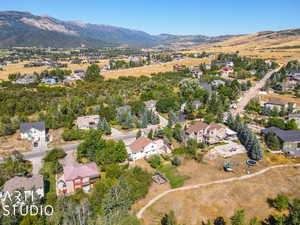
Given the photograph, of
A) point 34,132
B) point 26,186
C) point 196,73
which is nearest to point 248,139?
point 26,186

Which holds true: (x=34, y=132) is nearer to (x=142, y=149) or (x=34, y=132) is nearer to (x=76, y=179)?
(x=76, y=179)

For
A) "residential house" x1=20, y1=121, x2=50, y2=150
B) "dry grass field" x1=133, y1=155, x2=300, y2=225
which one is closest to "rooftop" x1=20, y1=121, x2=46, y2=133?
"residential house" x1=20, y1=121, x2=50, y2=150

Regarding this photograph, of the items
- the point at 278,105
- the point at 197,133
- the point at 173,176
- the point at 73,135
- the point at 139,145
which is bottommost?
the point at 173,176

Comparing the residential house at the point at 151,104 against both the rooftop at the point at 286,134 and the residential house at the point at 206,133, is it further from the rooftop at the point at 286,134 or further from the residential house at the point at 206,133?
the rooftop at the point at 286,134

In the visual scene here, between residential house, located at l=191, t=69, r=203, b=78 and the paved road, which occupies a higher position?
residential house, located at l=191, t=69, r=203, b=78

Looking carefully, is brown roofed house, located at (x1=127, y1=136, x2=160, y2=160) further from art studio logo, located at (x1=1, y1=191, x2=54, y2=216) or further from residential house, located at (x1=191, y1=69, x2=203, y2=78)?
residential house, located at (x1=191, y1=69, x2=203, y2=78)

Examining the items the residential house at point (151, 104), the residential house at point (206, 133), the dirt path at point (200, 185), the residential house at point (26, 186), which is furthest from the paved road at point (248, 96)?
the residential house at point (26, 186)
